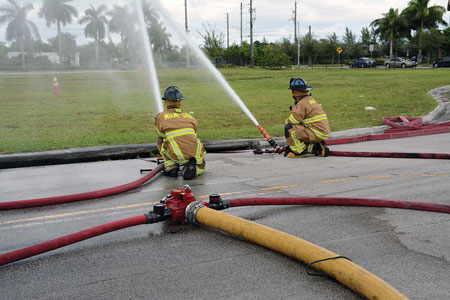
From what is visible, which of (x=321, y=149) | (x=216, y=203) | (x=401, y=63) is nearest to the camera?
(x=216, y=203)

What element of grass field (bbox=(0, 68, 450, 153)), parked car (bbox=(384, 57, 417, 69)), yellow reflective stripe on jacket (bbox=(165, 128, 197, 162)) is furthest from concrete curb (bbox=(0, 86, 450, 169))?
parked car (bbox=(384, 57, 417, 69))

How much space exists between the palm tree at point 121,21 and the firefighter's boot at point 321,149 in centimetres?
471

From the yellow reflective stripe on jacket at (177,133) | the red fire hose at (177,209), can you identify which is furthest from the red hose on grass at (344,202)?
the yellow reflective stripe on jacket at (177,133)

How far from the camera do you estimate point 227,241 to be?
407cm

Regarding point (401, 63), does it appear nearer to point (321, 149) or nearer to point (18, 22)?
point (321, 149)

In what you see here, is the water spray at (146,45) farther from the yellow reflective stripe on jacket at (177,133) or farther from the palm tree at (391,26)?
the palm tree at (391,26)

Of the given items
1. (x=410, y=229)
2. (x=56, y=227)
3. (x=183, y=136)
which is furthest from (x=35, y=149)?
(x=410, y=229)

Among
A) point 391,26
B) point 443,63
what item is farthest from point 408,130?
point 391,26

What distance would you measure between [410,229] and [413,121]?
24.9ft

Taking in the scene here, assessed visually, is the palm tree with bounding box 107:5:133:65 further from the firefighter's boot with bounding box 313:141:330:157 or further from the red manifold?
the red manifold

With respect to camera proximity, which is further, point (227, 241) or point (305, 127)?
point (305, 127)

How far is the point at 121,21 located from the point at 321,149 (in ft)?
16.3

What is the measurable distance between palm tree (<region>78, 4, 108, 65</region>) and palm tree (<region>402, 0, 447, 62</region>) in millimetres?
58616

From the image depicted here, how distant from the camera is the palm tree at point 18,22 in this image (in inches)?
354
